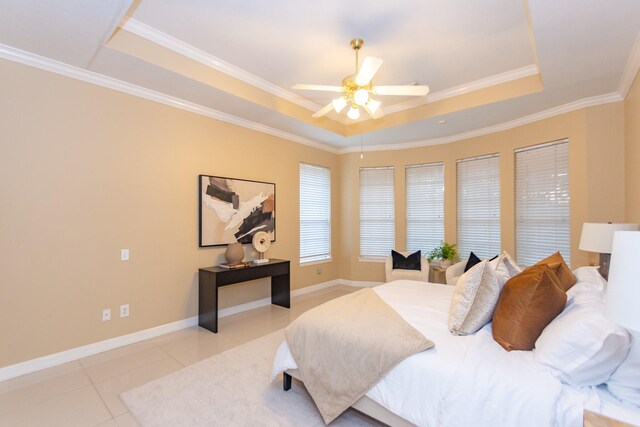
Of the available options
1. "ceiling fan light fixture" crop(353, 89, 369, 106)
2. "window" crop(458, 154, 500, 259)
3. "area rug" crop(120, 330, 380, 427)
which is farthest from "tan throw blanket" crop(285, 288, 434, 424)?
"window" crop(458, 154, 500, 259)

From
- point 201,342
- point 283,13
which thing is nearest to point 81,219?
point 201,342

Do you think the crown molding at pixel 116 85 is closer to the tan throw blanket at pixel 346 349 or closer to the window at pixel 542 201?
the tan throw blanket at pixel 346 349

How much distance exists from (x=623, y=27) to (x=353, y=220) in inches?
170

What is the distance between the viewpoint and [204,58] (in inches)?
127

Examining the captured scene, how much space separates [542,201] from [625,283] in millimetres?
3963

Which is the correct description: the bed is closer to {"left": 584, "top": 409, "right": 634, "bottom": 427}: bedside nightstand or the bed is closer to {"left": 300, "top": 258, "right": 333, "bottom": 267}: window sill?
{"left": 584, "top": 409, "right": 634, "bottom": 427}: bedside nightstand

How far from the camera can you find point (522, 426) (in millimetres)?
1372

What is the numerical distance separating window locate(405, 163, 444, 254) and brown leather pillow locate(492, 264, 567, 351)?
11.8 feet

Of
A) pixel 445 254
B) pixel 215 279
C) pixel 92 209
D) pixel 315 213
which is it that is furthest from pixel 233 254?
pixel 445 254

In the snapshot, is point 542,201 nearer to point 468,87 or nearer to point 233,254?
point 468,87

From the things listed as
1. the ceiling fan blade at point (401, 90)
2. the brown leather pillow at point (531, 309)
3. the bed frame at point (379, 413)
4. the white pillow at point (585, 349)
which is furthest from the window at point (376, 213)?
the white pillow at point (585, 349)

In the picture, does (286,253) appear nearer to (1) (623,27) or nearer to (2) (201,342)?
(2) (201,342)

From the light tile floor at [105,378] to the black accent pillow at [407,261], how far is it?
88.6 inches

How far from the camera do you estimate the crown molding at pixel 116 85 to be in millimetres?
2670
